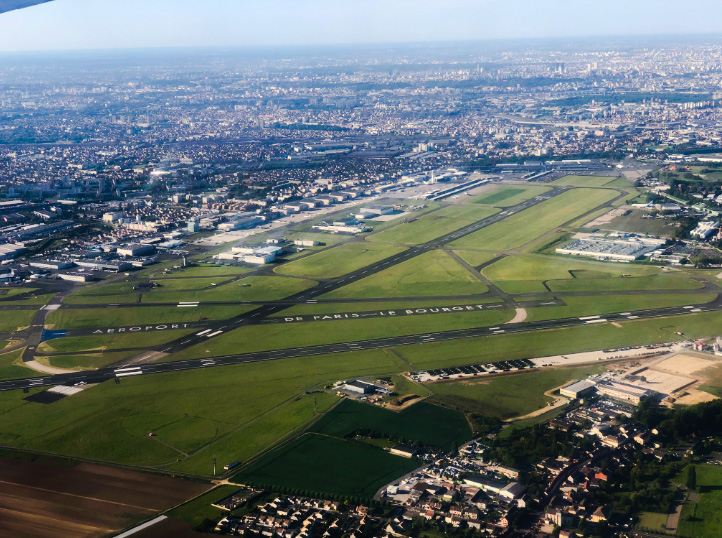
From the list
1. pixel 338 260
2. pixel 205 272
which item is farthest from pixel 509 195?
pixel 205 272

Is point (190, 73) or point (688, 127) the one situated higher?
point (190, 73)

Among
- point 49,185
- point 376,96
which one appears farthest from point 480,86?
point 49,185

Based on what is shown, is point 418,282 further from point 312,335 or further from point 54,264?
point 54,264

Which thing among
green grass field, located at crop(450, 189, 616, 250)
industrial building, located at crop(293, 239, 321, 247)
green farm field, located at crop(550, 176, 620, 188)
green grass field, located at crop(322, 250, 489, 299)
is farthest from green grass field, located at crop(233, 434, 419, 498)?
green farm field, located at crop(550, 176, 620, 188)

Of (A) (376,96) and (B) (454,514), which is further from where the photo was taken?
(A) (376,96)

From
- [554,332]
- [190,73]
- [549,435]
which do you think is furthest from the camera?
[190,73]

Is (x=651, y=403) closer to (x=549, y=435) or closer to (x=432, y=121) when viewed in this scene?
(x=549, y=435)
